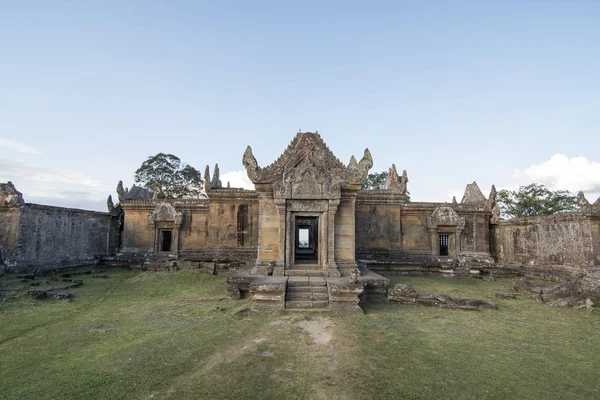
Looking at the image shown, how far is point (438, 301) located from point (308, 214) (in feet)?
16.5

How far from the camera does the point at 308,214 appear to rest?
1152cm

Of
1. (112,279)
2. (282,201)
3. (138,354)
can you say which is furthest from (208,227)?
(138,354)

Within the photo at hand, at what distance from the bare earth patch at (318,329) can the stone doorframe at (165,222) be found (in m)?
12.9

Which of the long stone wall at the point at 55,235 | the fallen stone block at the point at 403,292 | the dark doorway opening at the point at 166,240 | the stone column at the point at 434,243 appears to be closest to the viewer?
the fallen stone block at the point at 403,292

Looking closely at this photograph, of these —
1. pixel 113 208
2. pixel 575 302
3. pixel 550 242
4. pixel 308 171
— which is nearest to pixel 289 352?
pixel 308 171

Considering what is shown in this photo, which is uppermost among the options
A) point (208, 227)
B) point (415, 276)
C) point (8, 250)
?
point (208, 227)

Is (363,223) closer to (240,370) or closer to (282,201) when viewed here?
(282,201)

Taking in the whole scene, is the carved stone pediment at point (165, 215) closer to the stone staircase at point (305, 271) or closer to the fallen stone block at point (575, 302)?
the stone staircase at point (305, 271)

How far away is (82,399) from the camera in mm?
4215

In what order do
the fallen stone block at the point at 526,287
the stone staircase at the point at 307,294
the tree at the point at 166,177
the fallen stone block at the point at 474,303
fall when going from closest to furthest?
the stone staircase at the point at 307,294, the fallen stone block at the point at 474,303, the fallen stone block at the point at 526,287, the tree at the point at 166,177

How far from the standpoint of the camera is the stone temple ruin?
11.3 m

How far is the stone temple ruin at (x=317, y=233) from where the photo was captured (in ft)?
37.2

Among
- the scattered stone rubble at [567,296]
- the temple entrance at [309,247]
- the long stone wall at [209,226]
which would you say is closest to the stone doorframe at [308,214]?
the temple entrance at [309,247]

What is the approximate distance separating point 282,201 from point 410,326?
5.72 metres
